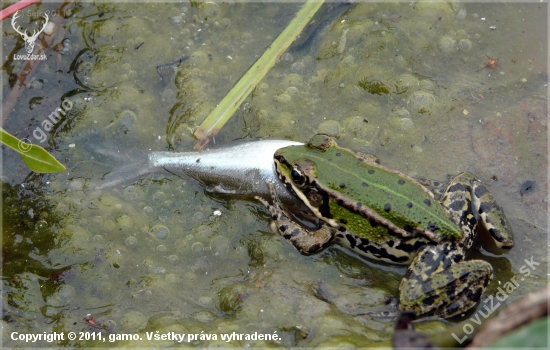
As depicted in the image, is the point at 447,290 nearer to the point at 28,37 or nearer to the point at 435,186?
the point at 435,186

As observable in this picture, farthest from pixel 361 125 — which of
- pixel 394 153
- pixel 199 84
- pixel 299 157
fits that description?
pixel 199 84

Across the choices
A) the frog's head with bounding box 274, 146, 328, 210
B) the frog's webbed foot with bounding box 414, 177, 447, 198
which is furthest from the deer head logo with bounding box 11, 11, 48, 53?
the frog's webbed foot with bounding box 414, 177, 447, 198

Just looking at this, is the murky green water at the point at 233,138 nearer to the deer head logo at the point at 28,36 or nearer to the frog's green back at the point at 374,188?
the deer head logo at the point at 28,36

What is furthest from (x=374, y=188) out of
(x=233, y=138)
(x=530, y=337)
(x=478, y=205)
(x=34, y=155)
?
(x=34, y=155)

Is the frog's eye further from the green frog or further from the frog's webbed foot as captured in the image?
the frog's webbed foot

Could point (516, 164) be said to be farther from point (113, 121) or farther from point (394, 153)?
point (113, 121)
